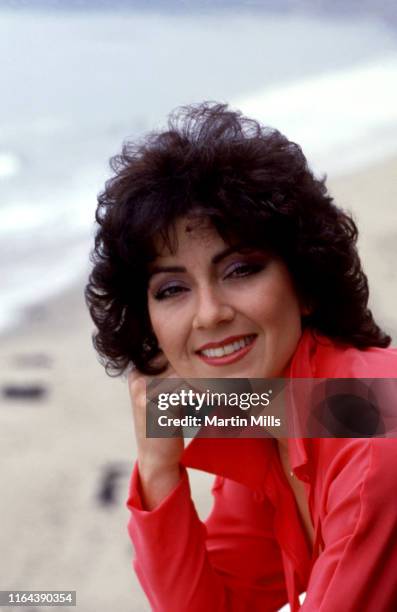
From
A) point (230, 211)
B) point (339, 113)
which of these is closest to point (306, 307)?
point (230, 211)

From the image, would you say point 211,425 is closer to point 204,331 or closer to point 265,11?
point 204,331

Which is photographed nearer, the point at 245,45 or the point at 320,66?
the point at 320,66

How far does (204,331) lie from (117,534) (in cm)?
153

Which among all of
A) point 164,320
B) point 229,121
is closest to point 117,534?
point 164,320

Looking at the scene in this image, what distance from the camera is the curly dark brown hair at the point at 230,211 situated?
1445 mm

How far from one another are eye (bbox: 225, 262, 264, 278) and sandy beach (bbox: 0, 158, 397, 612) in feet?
2.55

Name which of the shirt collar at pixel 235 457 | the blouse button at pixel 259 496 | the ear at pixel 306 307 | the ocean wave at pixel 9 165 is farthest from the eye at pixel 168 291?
the ocean wave at pixel 9 165

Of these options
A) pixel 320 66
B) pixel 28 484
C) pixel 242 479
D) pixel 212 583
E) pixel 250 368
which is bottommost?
pixel 212 583

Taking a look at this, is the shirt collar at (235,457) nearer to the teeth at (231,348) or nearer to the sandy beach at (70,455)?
the teeth at (231,348)

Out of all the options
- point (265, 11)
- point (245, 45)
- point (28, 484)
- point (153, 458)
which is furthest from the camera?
point (245, 45)

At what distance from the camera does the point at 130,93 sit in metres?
8.73

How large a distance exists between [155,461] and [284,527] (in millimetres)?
270

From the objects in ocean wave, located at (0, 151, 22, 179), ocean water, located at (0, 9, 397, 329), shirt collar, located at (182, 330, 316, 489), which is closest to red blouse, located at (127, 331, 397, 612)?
shirt collar, located at (182, 330, 316, 489)

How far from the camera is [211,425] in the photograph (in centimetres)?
168
